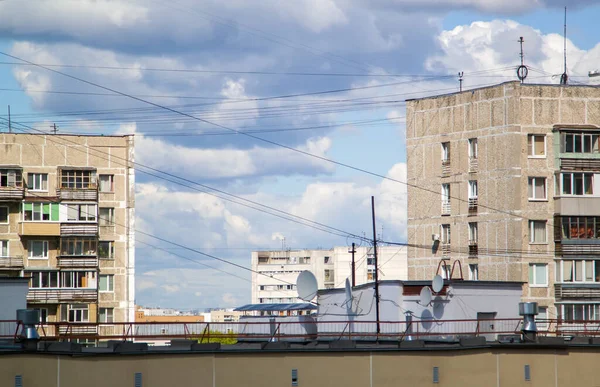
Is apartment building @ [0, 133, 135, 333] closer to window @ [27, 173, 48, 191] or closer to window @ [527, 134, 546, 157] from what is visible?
window @ [27, 173, 48, 191]

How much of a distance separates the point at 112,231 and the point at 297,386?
63335 millimetres

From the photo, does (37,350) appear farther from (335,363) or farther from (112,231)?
(112,231)

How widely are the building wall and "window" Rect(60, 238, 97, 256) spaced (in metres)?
57.5

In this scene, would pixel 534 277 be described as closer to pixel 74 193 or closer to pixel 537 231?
pixel 537 231

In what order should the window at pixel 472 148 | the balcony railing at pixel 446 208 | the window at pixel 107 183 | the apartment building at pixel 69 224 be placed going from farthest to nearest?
the window at pixel 107 183, the apartment building at pixel 69 224, the balcony railing at pixel 446 208, the window at pixel 472 148

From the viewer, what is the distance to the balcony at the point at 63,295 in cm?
9275

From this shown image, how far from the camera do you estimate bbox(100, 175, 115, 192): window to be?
100625 mm

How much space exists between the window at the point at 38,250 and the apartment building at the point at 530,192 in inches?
1375

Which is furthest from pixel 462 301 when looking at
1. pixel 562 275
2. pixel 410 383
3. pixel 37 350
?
pixel 37 350

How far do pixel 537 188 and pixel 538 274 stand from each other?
7316 millimetres

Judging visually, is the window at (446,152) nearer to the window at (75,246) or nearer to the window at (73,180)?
the window at (73,180)

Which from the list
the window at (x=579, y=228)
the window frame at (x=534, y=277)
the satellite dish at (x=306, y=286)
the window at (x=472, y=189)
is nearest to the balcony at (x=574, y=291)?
the window frame at (x=534, y=277)

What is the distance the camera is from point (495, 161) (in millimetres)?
88438

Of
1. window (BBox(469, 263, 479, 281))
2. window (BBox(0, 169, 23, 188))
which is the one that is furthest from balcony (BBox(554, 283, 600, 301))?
window (BBox(0, 169, 23, 188))
